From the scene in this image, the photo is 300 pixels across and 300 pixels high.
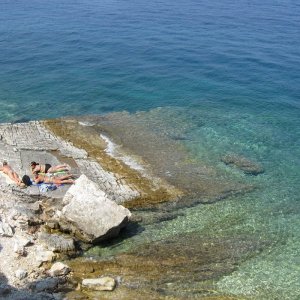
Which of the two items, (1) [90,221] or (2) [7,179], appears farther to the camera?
(2) [7,179]

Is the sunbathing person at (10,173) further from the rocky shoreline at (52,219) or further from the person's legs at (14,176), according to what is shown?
the rocky shoreline at (52,219)

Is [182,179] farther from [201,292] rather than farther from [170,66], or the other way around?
[170,66]

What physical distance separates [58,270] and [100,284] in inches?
82.0

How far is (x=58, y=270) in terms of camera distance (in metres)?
19.7

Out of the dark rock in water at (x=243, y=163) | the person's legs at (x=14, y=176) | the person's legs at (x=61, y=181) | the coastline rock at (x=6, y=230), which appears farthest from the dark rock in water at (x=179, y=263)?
the dark rock in water at (x=243, y=163)

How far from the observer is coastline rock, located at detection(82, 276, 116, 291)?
19.3 m

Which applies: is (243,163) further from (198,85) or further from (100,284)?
(100,284)

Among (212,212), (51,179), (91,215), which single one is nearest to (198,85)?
(212,212)

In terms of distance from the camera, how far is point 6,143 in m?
30.4

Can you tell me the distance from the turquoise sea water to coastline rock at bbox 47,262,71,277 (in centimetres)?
355

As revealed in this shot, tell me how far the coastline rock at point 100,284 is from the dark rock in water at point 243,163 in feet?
48.6

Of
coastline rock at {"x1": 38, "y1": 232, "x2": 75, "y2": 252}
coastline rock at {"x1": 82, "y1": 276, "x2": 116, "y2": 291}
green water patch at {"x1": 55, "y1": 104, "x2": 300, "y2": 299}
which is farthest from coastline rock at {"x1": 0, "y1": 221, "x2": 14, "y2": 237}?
coastline rock at {"x1": 82, "y1": 276, "x2": 116, "y2": 291}

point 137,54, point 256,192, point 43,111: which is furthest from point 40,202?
point 137,54

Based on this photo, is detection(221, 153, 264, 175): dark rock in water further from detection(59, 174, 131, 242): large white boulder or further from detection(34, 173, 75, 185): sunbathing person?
detection(34, 173, 75, 185): sunbathing person
